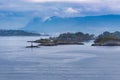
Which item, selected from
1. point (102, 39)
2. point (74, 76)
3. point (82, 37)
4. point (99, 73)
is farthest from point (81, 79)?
point (82, 37)

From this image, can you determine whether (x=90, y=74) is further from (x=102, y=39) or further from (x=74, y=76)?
(x=102, y=39)

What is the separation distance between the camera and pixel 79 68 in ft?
141

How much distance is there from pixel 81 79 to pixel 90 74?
134 inches

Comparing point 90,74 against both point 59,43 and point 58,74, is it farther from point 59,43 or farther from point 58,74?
point 59,43

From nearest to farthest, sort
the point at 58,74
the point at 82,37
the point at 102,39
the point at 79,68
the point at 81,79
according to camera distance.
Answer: the point at 81,79 → the point at 58,74 → the point at 79,68 → the point at 102,39 → the point at 82,37

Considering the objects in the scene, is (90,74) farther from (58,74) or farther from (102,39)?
(102,39)

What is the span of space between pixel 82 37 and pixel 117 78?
104404 millimetres

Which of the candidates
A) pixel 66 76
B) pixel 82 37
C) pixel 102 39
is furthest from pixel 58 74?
pixel 82 37

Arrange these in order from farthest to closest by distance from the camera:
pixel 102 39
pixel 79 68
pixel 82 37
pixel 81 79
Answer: pixel 82 37, pixel 102 39, pixel 79 68, pixel 81 79

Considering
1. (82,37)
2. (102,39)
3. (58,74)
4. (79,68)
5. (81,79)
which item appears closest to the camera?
(81,79)

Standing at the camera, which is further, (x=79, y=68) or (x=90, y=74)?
(x=79, y=68)

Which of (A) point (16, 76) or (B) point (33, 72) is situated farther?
(B) point (33, 72)

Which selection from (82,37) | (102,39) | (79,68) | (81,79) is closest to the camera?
(81,79)

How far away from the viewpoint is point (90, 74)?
37.1 m
